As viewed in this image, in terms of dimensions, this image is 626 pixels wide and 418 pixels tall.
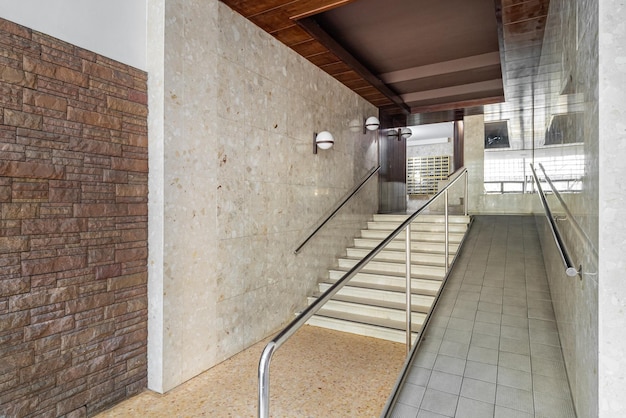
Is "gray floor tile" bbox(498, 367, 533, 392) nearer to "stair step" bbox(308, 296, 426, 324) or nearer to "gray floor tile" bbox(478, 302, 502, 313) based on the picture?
"gray floor tile" bbox(478, 302, 502, 313)

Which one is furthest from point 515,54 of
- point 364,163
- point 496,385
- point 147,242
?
point 147,242

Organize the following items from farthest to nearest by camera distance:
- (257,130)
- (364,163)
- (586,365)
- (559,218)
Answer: (364,163)
(257,130)
(559,218)
(586,365)

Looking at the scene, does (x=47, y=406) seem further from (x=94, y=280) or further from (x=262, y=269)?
(x=262, y=269)

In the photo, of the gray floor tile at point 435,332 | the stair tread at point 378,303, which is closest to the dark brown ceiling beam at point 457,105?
the stair tread at point 378,303

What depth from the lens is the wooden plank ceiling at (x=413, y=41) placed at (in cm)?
317

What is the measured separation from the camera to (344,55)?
→ 13.8ft

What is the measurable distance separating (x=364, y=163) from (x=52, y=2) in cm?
437

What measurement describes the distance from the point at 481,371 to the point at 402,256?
238 centimetres

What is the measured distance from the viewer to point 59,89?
200 centimetres

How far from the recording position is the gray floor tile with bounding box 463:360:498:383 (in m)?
2.11

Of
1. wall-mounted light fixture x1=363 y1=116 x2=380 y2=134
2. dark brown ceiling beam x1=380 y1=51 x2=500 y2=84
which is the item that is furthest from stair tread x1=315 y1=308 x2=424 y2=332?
dark brown ceiling beam x1=380 y1=51 x2=500 y2=84

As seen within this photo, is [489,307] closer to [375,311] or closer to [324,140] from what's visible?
[375,311]

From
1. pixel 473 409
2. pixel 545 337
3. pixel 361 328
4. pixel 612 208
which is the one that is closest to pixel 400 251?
pixel 361 328

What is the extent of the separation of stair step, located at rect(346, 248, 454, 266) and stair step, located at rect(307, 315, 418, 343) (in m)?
1.10
